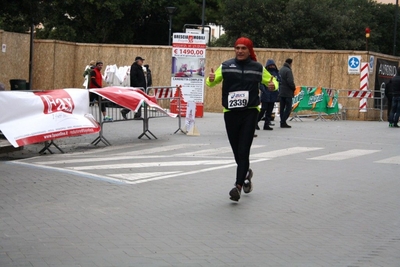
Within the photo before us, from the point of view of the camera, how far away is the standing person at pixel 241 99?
968cm

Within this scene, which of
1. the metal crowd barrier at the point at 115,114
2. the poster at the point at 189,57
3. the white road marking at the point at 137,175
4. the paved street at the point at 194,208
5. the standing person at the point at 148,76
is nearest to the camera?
the paved street at the point at 194,208

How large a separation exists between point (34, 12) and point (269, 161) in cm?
877

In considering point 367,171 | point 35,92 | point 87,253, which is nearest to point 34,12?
point 35,92

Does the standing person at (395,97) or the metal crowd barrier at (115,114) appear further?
the standing person at (395,97)

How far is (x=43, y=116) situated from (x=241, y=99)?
5.73m

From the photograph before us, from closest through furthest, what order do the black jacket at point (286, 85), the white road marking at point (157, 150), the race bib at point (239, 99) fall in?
the race bib at point (239, 99)
the white road marking at point (157, 150)
the black jacket at point (286, 85)

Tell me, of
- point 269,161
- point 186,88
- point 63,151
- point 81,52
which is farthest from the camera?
point 81,52

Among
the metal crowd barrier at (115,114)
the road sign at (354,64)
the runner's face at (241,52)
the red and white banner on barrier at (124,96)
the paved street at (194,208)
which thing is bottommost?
A: the paved street at (194,208)

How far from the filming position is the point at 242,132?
383 inches

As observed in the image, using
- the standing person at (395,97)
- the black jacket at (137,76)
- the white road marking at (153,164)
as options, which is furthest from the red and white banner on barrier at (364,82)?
the white road marking at (153,164)

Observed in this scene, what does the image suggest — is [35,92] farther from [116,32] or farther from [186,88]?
[116,32]

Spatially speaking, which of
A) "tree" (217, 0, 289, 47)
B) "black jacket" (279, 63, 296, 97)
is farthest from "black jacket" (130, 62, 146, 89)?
"tree" (217, 0, 289, 47)

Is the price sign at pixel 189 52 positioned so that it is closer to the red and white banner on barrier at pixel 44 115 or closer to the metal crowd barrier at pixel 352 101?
the metal crowd barrier at pixel 352 101

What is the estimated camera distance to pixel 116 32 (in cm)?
5578
